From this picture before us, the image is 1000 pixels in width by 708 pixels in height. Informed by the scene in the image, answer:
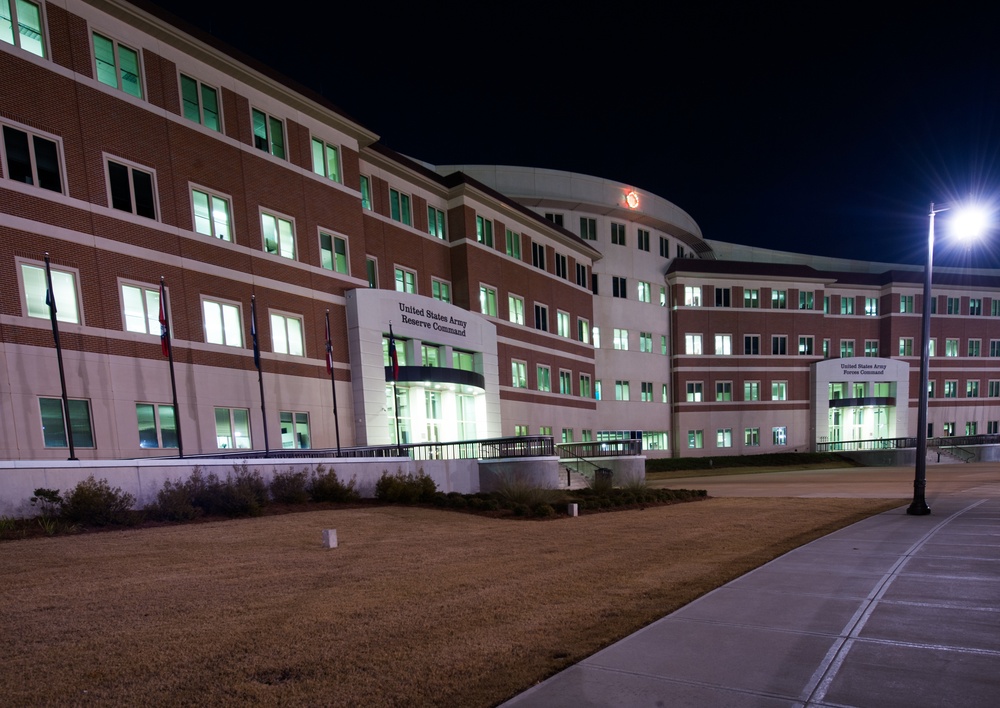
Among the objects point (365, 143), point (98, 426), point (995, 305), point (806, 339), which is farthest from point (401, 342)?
point (995, 305)

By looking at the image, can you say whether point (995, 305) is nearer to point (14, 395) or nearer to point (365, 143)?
point (365, 143)

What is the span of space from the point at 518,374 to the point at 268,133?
20784mm

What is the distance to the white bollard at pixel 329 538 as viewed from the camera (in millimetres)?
9508

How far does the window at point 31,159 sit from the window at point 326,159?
9.95 m

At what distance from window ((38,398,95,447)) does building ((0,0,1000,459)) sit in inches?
1.9

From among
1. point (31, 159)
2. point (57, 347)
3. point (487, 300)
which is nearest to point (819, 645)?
point (57, 347)

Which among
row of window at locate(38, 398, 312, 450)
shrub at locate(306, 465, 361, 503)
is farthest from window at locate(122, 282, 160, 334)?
shrub at locate(306, 465, 361, 503)

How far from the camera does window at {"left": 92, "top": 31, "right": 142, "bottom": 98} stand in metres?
18.1

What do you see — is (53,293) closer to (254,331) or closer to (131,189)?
(131,189)

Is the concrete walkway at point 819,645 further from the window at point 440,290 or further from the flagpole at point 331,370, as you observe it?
the window at point 440,290

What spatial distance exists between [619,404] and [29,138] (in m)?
40.7

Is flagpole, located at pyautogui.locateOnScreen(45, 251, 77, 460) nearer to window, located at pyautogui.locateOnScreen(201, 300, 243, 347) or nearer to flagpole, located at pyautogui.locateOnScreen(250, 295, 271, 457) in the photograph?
window, located at pyautogui.locateOnScreen(201, 300, 243, 347)

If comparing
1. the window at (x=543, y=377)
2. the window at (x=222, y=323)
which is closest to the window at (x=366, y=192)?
the window at (x=222, y=323)

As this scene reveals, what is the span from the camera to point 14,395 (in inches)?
609
